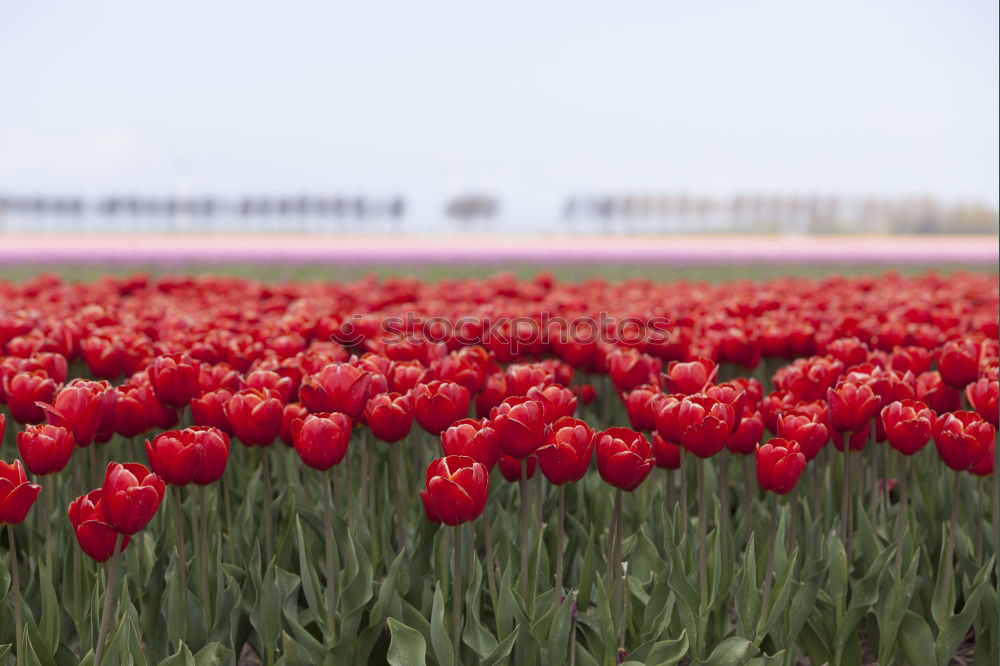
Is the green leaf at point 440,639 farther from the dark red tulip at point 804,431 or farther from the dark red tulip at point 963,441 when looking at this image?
the dark red tulip at point 963,441

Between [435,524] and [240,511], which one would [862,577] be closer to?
[435,524]

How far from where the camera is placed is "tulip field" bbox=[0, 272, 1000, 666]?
2885 mm

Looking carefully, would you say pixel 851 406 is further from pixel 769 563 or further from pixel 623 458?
pixel 623 458

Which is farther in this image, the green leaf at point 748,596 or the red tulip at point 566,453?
the green leaf at point 748,596

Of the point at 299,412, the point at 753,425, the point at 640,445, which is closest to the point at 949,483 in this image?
the point at 753,425

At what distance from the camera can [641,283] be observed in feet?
30.7

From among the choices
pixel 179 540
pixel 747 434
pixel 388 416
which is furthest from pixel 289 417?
pixel 747 434

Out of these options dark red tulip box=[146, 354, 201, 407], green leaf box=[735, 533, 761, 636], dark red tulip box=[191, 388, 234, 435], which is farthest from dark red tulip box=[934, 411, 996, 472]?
dark red tulip box=[146, 354, 201, 407]

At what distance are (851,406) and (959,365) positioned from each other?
0.93m

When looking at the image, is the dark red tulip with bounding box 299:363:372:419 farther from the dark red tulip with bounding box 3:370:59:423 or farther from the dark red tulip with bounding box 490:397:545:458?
the dark red tulip with bounding box 3:370:59:423

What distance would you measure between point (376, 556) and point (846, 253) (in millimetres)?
24032

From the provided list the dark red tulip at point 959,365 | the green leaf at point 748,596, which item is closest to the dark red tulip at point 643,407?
the green leaf at point 748,596

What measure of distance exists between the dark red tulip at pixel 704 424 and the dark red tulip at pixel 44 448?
182 cm

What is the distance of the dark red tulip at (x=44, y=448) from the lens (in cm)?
289
